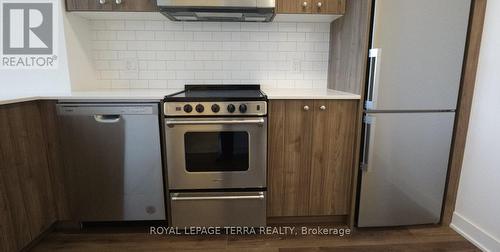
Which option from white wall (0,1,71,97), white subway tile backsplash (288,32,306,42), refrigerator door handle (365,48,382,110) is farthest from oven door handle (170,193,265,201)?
white subway tile backsplash (288,32,306,42)

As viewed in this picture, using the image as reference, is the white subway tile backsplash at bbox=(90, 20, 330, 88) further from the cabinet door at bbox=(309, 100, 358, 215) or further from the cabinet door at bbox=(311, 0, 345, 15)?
the cabinet door at bbox=(309, 100, 358, 215)

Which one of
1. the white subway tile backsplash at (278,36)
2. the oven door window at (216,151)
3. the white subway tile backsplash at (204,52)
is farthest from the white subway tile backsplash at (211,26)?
the oven door window at (216,151)

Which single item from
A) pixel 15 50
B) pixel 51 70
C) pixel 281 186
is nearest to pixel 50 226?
pixel 51 70

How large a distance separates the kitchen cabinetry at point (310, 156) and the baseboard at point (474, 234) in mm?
781

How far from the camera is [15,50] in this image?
199 cm

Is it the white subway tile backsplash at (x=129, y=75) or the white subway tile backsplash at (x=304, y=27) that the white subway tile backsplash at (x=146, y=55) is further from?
the white subway tile backsplash at (x=304, y=27)

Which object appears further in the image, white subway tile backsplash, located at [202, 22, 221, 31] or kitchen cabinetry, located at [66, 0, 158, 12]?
white subway tile backsplash, located at [202, 22, 221, 31]

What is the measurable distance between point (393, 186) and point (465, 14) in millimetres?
1161

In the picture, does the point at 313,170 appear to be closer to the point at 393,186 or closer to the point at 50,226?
the point at 393,186

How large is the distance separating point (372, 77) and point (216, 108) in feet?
3.24

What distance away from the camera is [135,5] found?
1.87m

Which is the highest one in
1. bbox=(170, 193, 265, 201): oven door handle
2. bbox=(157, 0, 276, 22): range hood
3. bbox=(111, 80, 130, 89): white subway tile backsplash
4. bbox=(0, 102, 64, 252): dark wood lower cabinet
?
bbox=(157, 0, 276, 22): range hood

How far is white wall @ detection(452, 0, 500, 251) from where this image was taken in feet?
5.28

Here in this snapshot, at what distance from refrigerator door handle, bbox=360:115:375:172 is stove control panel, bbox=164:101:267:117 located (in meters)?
0.66
